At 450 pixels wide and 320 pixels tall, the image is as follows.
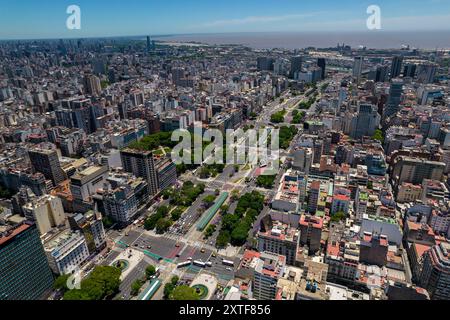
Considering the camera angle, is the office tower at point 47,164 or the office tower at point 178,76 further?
the office tower at point 178,76

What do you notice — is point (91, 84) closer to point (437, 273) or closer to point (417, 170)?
point (417, 170)

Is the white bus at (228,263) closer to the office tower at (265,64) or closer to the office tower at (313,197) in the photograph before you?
the office tower at (313,197)

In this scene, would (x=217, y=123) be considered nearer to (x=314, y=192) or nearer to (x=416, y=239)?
(x=314, y=192)

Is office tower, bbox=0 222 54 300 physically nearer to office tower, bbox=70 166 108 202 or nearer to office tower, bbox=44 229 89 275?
office tower, bbox=44 229 89 275

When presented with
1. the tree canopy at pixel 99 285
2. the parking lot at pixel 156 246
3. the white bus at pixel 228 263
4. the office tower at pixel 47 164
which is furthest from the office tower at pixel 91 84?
the white bus at pixel 228 263

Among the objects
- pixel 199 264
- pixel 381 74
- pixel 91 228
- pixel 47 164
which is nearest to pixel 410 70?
pixel 381 74

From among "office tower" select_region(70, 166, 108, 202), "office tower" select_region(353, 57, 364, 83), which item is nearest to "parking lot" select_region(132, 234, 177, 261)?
"office tower" select_region(70, 166, 108, 202)
